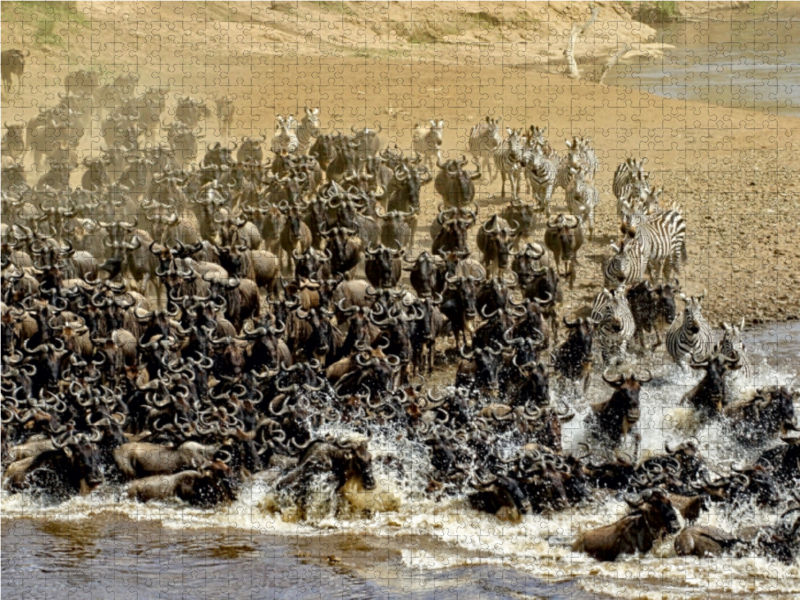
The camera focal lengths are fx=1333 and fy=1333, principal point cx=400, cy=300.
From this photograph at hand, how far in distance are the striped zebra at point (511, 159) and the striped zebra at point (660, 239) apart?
4.78m

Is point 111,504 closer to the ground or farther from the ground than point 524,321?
closer to the ground

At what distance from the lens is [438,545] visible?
40.7ft

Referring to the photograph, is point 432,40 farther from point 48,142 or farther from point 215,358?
point 215,358

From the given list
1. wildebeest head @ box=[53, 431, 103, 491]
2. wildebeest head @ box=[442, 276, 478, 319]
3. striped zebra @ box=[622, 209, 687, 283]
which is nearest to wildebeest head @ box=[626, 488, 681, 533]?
wildebeest head @ box=[53, 431, 103, 491]

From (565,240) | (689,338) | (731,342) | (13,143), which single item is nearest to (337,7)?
(13,143)

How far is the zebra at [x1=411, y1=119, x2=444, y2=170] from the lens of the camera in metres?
27.4

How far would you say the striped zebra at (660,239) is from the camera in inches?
771

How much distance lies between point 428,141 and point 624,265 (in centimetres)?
944

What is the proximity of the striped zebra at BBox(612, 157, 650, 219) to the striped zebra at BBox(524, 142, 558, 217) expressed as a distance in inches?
44.5

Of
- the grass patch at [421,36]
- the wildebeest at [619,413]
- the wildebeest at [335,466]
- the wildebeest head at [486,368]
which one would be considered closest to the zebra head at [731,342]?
the wildebeest at [619,413]

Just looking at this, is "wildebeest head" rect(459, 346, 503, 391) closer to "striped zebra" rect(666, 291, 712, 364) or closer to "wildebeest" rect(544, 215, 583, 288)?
"striped zebra" rect(666, 291, 712, 364)

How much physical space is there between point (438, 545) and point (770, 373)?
5972mm

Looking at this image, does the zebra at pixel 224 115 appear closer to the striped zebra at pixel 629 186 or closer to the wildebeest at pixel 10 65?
the wildebeest at pixel 10 65

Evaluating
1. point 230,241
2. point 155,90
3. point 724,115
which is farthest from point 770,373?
point 155,90
